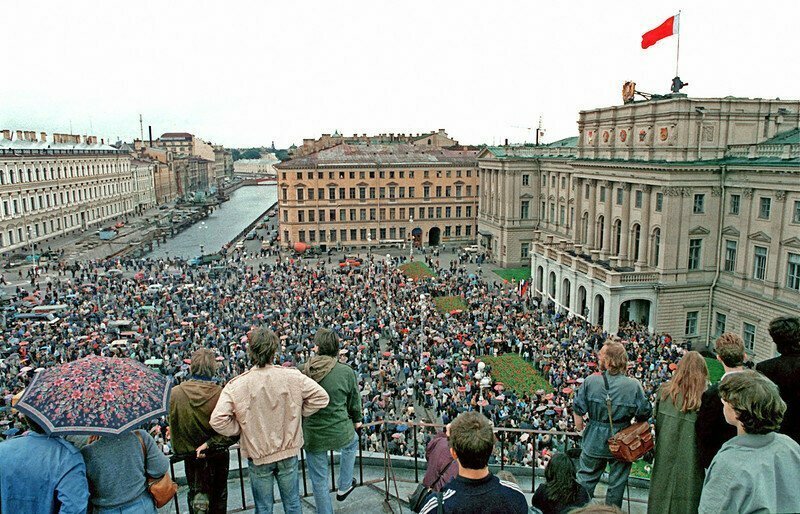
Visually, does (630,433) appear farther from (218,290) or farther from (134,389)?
(218,290)

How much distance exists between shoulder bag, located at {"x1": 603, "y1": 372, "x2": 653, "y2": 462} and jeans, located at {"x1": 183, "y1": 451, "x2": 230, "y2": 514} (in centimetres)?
429

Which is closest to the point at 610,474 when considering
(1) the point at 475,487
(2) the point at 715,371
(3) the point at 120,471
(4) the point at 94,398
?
(1) the point at 475,487

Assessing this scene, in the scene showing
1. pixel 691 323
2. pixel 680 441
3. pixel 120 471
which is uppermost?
pixel 120 471

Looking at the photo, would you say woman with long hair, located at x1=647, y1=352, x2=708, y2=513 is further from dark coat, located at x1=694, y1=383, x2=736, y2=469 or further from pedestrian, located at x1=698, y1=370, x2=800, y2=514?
pedestrian, located at x1=698, y1=370, x2=800, y2=514

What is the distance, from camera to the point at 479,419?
449 cm

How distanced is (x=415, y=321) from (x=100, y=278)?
1161 inches

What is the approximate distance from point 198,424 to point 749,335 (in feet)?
115

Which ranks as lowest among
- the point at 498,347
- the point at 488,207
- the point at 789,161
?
the point at 498,347

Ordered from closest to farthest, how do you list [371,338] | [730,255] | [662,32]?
[371,338] → [730,255] → [662,32]

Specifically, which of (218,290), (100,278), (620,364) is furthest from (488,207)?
(620,364)

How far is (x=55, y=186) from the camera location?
8000cm

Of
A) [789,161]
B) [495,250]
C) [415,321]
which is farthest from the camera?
[495,250]

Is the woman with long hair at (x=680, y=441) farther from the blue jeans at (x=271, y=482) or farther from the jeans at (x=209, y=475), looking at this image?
the jeans at (x=209, y=475)

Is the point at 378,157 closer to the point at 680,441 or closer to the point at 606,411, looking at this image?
the point at 606,411
